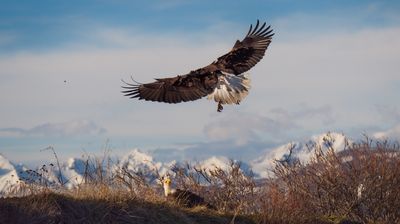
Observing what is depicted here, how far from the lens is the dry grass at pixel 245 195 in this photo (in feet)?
29.7

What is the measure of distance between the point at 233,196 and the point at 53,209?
7.35m

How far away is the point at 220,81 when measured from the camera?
42.3 feet

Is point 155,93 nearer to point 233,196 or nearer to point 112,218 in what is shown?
point 233,196

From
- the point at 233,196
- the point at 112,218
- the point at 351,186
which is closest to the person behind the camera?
the point at 112,218

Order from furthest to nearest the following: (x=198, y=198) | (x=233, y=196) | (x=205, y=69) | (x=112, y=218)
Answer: (x=233, y=196)
(x=205, y=69)
(x=198, y=198)
(x=112, y=218)

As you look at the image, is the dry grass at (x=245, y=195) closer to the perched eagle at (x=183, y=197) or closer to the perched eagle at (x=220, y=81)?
the perched eagle at (x=183, y=197)

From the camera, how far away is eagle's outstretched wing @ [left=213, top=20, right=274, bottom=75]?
13.1 meters

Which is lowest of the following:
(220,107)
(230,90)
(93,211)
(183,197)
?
(93,211)

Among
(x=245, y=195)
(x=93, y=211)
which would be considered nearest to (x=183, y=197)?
(x=93, y=211)

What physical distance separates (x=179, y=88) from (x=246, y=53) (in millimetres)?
1387

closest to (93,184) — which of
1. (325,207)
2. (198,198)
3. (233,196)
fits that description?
(198,198)

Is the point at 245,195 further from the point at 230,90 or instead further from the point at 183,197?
the point at 183,197

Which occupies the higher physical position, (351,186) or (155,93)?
(155,93)

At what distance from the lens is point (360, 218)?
1582 cm
